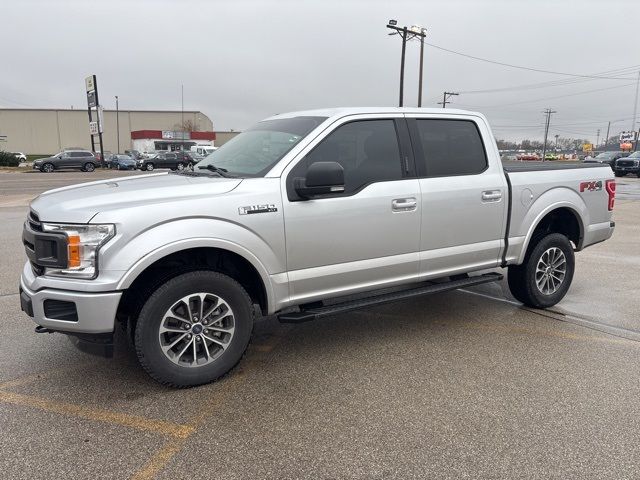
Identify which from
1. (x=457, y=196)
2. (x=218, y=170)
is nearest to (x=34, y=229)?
(x=218, y=170)

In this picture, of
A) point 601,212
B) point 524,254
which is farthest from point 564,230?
point 524,254

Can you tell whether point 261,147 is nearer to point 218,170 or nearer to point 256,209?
point 218,170

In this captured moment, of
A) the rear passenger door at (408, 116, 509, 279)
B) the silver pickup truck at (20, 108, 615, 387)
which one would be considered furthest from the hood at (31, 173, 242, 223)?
the rear passenger door at (408, 116, 509, 279)

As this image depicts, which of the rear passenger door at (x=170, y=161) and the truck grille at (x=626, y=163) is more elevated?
the truck grille at (x=626, y=163)

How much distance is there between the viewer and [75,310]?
9.98 feet

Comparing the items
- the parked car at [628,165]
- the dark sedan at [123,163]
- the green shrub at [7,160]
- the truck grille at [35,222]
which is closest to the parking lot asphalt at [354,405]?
the truck grille at [35,222]

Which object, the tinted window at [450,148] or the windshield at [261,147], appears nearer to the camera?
the windshield at [261,147]

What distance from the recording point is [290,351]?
13.7 ft

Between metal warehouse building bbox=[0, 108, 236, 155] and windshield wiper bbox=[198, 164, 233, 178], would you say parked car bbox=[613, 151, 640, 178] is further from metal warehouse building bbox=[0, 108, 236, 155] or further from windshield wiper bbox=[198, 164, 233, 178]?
metal warehouse building bbox=[0, 108, 236, 155]

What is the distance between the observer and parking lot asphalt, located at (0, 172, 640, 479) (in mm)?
2658

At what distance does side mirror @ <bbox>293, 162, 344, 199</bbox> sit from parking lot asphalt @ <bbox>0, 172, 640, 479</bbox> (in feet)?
4.47

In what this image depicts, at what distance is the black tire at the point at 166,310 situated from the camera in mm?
3203

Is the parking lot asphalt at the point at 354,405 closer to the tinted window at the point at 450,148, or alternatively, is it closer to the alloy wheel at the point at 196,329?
the alloy wheel at the point at 196,329

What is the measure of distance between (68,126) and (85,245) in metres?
104
